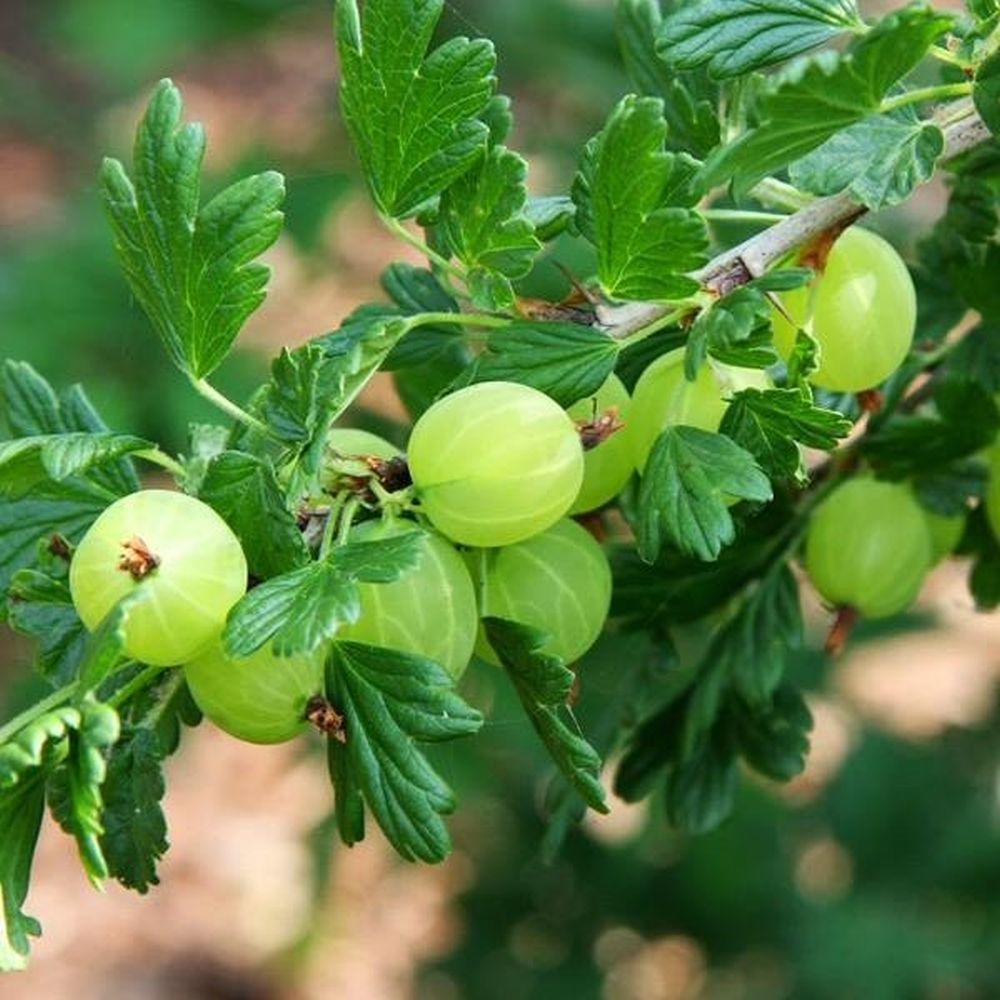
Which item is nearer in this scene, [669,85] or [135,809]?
[135,809]

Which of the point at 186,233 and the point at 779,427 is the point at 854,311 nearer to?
the point at 779,427

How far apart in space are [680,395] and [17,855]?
266 mm

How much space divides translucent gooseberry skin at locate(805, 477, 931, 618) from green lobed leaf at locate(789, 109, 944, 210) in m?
0.21

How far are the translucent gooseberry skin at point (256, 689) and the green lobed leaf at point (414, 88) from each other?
0.17m

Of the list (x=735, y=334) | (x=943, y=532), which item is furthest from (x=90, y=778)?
(x=943, y=532)

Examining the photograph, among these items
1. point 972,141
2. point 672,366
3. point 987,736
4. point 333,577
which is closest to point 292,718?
point 333,577

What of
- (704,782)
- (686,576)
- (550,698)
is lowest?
(704,782)

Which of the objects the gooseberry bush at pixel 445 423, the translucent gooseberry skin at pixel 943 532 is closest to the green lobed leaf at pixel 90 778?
the gooseberry bush at pixel 445 423

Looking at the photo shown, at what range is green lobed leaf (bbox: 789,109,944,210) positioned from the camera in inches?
21.9

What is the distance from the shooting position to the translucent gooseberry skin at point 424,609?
22.1 inches

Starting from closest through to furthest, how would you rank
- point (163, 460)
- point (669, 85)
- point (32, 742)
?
point (32, 742) < point (163, 460) < point (669, 85)

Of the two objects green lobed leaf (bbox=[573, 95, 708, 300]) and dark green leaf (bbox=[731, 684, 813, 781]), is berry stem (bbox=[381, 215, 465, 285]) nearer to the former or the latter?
green lobed leaf (bbox=[573, 95, 708, 300])

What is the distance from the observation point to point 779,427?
0.56 metres

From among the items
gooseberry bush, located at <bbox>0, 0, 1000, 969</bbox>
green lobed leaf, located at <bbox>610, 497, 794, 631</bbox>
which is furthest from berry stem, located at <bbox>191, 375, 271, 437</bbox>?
green lobed leaf, located at <bbox>610, 497, 794, 631</bbox>
